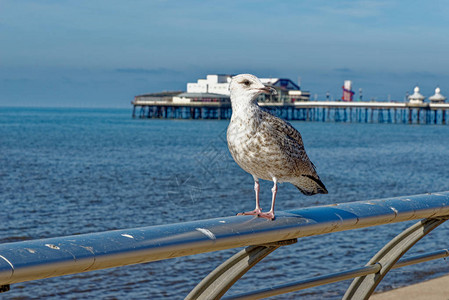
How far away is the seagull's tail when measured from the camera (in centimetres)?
312

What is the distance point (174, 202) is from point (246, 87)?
1892cm

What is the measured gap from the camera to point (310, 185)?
3.16 meters

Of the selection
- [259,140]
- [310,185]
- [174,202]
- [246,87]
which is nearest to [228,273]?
[259,140]

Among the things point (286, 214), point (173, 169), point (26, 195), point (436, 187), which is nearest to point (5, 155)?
point (173, 169)

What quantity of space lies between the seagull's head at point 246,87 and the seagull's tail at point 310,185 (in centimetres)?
51

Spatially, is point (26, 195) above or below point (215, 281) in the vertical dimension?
below

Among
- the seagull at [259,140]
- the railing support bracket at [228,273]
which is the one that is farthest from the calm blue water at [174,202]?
the railing support bracket at [228,273]

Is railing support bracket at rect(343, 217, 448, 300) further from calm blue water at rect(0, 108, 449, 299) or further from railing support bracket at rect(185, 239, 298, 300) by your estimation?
calm blue water at rect(0, 108, 449, 299)

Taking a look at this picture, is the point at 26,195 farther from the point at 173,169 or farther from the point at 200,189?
Result: the point at 173,169

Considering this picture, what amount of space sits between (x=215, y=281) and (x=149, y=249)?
1.42 ft

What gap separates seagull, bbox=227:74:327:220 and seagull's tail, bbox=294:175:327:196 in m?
0.01

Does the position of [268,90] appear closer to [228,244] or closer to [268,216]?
[268,216]

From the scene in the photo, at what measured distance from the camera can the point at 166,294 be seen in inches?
399

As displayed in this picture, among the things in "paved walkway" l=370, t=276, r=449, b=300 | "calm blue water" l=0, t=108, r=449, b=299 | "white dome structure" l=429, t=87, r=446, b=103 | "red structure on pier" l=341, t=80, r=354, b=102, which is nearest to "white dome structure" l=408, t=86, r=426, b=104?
"white dome structure" l=429, t=87, r=446, b=103
